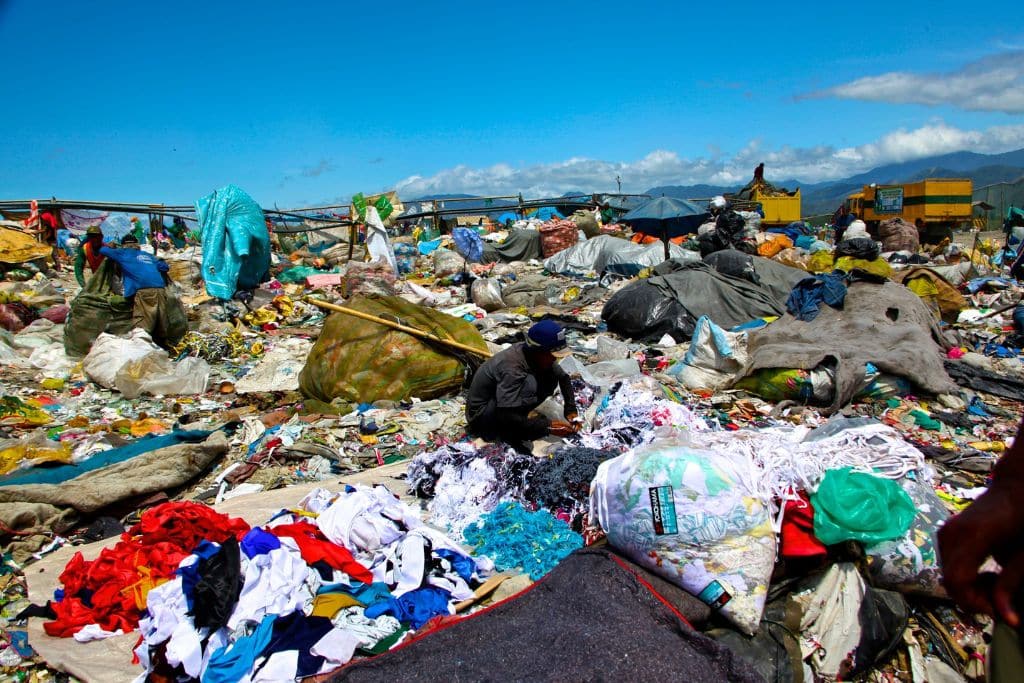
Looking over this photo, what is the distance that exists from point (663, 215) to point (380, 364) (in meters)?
7.95

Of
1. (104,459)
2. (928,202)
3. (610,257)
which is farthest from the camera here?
(928,202)

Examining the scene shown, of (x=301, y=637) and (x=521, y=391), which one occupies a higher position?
(x=521, y=391)

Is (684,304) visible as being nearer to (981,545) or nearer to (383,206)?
(981,545)

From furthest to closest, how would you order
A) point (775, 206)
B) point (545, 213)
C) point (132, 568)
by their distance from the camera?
point (545, 213)
point (775, 206)
point (132, 568)

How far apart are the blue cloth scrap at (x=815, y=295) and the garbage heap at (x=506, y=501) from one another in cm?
6

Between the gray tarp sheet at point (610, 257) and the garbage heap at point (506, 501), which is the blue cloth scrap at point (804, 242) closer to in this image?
the gray tarp sheet at point (610, 257)

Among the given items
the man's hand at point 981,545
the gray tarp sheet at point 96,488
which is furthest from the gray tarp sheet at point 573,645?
the gray tarp sheet at point 96,488

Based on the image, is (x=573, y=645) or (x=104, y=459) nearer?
(x=573, y=645)

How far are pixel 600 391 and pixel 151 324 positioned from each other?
5558mm

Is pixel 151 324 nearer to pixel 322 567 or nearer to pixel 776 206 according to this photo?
pixel 322 567

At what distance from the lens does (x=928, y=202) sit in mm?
16844

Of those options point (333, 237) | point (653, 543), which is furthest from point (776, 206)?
point (653, 543)

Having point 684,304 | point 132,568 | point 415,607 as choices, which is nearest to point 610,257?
point 684,304

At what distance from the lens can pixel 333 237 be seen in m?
17.2
